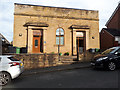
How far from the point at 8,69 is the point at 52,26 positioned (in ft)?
28.2

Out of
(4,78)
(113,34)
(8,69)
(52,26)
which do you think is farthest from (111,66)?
(113,34)

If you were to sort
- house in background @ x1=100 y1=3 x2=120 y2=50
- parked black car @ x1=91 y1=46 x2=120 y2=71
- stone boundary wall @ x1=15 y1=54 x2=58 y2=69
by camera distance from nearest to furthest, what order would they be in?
parked black car @ x1=91 y1=46 x2=120 y2=71 < stone boundary wall @ x1=15 y1=54 x2=58 y2=69 < house in background @ x1=100 y1=3 x2=120 y2=50

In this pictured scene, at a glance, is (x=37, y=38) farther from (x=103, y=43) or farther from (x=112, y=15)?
(x=112, y=15)

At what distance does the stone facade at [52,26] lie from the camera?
37.3ft

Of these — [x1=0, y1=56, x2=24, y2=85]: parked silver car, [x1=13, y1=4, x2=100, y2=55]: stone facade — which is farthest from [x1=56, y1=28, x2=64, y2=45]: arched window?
[x1=0, y1=56, x2=24, y2=85]: parked silver car

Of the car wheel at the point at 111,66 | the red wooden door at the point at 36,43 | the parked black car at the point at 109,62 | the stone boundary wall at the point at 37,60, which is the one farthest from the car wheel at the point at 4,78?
the red wooden door at the point at 36,43

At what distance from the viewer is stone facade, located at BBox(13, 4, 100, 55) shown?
37.3 feet

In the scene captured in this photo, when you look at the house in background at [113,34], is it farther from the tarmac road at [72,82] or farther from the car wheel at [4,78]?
the car wheel at [4,78]

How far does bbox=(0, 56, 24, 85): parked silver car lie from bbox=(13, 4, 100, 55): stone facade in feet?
22.2

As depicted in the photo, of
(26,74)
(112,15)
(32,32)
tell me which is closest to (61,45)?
(32,32)

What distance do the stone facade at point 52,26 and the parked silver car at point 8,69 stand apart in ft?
22.2

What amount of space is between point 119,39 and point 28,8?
48.6 ft

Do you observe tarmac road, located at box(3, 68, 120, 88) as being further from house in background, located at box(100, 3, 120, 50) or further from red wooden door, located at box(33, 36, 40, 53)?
house in background, located at box(100, 3, 120, 50)

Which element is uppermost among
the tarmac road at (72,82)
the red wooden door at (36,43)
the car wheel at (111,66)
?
the red wooden door at (36,43)
